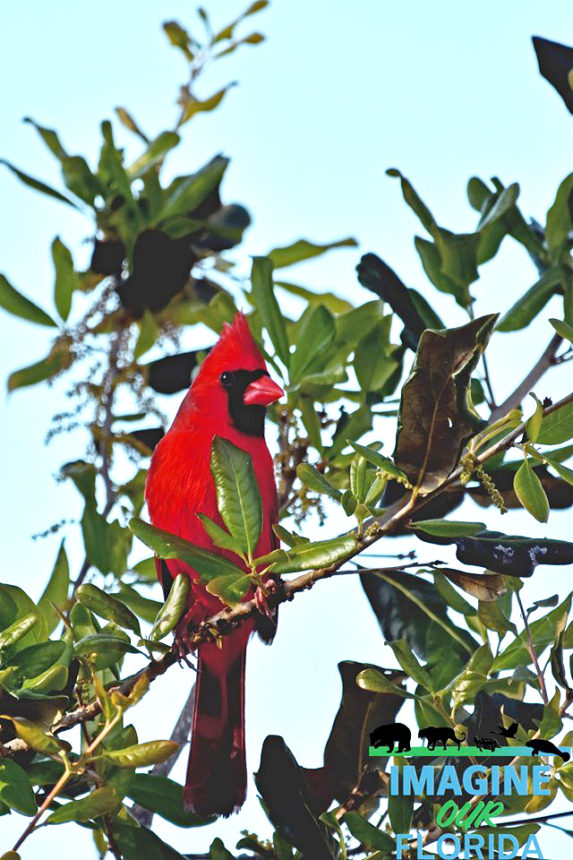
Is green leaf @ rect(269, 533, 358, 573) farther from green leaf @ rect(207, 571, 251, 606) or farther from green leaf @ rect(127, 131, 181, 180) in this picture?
green leaf @ rect(127, 131, 181, 180)

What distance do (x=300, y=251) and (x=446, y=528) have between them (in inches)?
64.9

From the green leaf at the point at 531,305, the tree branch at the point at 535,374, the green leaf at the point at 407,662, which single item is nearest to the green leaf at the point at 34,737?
the green leaf at the point at 407,662

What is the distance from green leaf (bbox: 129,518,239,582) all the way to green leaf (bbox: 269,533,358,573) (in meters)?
0.13

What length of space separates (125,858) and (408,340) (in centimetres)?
117

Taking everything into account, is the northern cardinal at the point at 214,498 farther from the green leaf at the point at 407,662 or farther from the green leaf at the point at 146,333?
the green leaf at the point at 407,662

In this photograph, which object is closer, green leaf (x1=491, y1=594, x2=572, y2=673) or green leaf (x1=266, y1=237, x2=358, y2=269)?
green leaf (x1=491, y1=594, x2=572, y2=673)

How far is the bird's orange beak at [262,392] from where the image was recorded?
2.41 m

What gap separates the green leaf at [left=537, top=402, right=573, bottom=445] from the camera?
1727 mm

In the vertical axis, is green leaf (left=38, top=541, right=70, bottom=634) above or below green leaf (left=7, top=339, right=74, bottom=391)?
below

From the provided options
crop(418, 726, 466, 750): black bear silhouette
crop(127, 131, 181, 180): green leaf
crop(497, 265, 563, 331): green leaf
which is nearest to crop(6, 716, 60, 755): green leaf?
crop(418, 726, 466, 750): black bear silhouette

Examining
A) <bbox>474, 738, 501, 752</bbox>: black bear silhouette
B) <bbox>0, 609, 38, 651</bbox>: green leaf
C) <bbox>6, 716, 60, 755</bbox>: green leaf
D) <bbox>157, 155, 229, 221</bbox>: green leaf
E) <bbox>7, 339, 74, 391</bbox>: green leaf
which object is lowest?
<bbox>6, 716, 60, 755</bbox>: green leaf

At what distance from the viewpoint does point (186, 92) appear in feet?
10.9

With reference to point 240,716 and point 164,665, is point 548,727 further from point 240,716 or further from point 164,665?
point 240,716

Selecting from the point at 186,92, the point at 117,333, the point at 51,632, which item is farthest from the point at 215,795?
the point at 186,92
